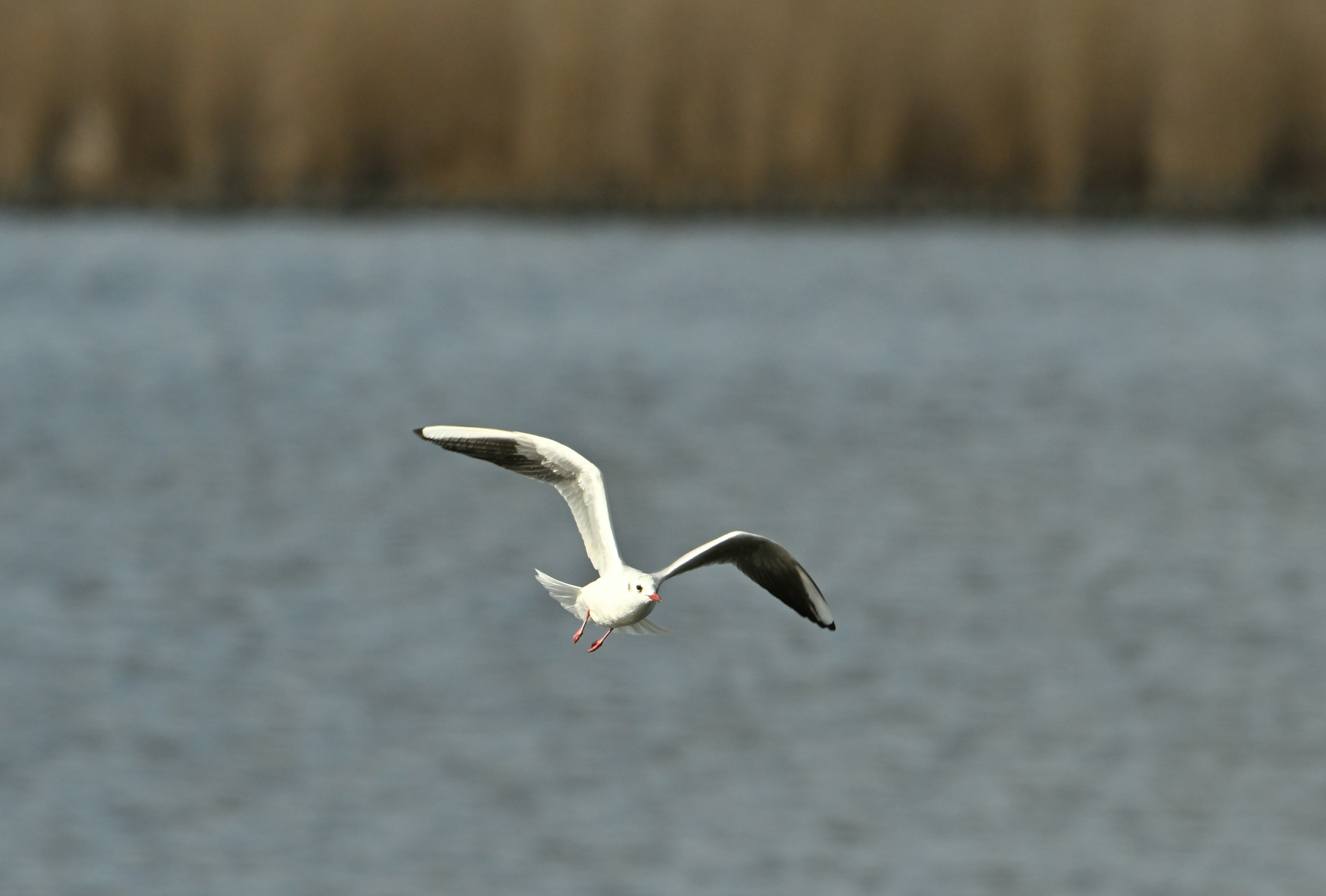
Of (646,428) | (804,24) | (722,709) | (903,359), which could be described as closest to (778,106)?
(804,24)

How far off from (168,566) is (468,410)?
348cm

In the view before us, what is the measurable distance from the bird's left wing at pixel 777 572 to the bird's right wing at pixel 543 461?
184 millimetres

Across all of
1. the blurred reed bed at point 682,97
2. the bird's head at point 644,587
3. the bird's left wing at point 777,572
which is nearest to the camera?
the bird's head at point 644,587

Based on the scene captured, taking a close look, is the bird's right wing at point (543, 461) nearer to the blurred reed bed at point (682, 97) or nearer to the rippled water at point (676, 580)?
the rippled water at point (676, 580)

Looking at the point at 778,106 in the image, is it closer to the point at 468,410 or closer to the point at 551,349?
the point at 551,349

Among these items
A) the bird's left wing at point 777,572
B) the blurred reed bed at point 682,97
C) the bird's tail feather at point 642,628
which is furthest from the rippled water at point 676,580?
the bird's tail feather at point 642,628

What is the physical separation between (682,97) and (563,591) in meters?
16.7

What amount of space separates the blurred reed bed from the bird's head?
54.7 ft

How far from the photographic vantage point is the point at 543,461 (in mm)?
4008

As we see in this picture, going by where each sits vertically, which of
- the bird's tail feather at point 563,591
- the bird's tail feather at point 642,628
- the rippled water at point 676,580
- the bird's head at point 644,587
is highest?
the bird's head at point 644,587

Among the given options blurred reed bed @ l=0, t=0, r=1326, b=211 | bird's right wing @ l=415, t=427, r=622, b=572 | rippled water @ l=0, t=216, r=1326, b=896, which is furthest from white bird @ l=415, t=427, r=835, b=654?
blurred reed bed @ l=0, t=0, r=1326, b=211

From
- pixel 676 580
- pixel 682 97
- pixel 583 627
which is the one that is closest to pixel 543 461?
pixel 583 627

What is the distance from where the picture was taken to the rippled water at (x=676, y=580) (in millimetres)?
8648

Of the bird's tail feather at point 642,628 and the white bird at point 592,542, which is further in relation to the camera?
the white bird at point 592,542
